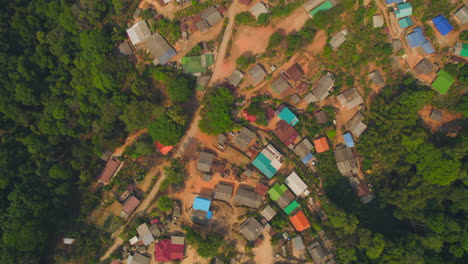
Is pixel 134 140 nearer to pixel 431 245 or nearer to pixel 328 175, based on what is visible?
pixel 328 175

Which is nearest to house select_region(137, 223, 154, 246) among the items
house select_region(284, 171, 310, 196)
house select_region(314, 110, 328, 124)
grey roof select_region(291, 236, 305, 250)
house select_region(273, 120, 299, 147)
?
grey roof select_region(291, 236, 305, 250)

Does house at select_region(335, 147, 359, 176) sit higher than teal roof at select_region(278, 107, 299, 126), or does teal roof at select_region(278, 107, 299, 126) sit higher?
teal roof at select_region(278, 107, 299, 126)

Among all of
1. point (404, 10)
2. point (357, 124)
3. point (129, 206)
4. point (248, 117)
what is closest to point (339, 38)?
point (404, 10)

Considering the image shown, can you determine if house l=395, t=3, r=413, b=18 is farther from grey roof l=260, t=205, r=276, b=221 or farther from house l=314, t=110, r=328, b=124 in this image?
grey roof l=260, t=205, r=276, b=221

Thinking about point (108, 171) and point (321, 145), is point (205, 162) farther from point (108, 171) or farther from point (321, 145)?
point (321, 145)

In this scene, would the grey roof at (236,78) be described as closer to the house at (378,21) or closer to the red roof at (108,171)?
the house at (378,21)

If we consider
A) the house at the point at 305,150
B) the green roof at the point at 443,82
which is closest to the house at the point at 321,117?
the house at the point at 305,150
